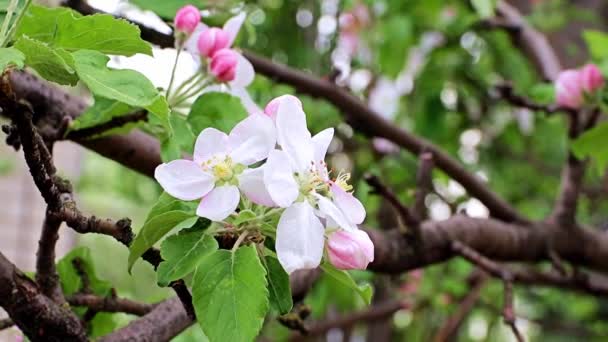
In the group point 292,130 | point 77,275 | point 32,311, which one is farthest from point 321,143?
point 77,275

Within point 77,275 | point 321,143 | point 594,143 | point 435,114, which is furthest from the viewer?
point 435,114

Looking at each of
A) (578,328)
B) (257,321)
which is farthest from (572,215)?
(578,328)

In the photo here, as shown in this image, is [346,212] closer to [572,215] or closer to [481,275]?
[572,215]

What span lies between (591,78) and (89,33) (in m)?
0.73

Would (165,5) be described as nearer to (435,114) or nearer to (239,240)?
(239,240)

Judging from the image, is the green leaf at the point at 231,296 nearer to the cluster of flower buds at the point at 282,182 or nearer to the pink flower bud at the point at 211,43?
the cluster of flower buds at the point at 282,182

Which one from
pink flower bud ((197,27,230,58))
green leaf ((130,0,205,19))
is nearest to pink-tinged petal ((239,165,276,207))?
pink flower bud ((197,27,230,58))

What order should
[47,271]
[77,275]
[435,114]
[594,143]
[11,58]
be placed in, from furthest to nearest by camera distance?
[435,114]
[594,143]
[77,275]
[47,271]
[11,58]

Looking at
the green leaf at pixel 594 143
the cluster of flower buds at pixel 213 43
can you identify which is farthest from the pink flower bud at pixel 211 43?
the green leaf at pixel 594 143

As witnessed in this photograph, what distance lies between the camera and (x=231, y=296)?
1.61ft

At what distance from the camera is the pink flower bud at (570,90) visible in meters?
1.04

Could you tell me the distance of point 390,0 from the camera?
1758 millimetres

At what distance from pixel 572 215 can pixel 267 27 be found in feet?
3.77

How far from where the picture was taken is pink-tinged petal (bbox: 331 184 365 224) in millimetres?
506
